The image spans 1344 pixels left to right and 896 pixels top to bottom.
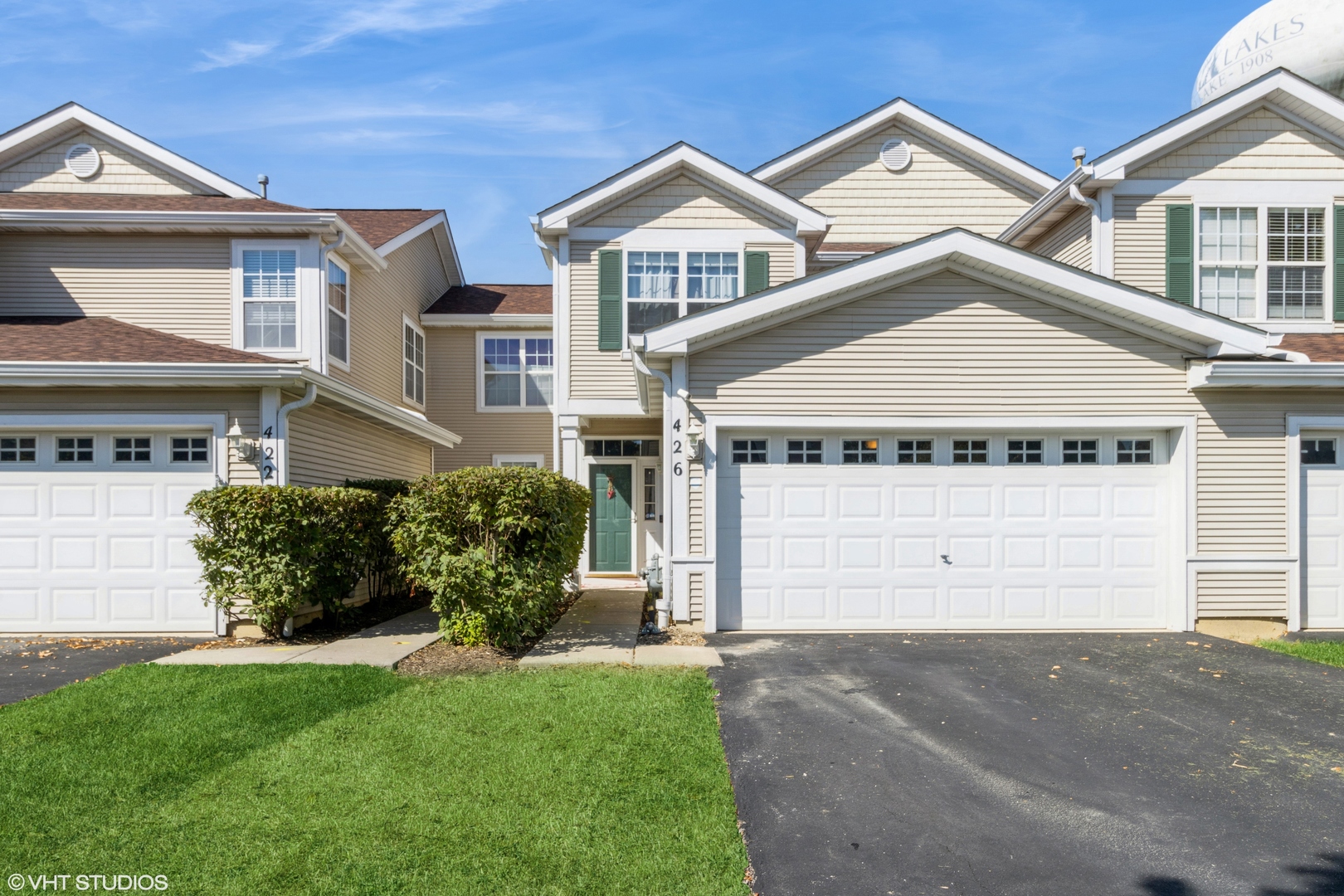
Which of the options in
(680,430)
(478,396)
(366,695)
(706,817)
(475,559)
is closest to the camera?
(706,817)

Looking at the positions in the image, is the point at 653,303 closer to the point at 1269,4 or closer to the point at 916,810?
the point at 916,810

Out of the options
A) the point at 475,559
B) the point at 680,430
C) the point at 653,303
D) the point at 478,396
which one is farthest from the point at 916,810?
the point at 478,396

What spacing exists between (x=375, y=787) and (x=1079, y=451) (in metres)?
8.70

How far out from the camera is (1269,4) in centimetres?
1611

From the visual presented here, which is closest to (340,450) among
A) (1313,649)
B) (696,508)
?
(696,508)

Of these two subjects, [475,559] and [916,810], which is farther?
[475,559]

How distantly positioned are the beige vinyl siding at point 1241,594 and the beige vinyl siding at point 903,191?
317 inches

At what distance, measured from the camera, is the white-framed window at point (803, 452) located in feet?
33.3

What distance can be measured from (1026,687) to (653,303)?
27.6 feet

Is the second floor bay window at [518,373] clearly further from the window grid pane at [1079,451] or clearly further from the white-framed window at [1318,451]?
the white-framed window at [1318,451]

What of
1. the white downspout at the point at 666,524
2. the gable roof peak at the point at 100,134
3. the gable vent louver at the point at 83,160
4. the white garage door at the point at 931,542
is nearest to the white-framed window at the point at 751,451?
the white garage door at the point at 931,542

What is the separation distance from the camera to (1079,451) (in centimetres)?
1020

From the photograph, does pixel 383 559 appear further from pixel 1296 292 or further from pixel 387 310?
pixel 1296 292

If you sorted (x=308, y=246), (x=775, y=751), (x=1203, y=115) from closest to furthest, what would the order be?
(x=775, y=751)
(x=1203, y=115)
(x=308, y=246)
